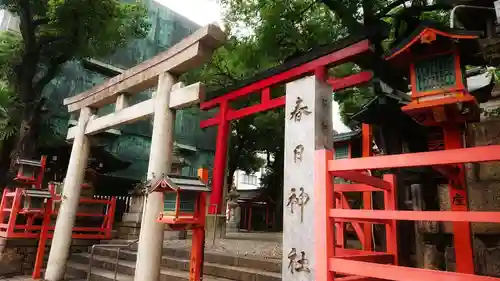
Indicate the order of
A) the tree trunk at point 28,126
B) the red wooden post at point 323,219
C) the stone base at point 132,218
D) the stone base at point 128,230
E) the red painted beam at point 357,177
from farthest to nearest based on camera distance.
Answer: the stone base at point 132,218
the stone base at point 128,230
the tree trunk at point 28,126
the red painted beam at point 357,177
the red wooden post at point 323,219

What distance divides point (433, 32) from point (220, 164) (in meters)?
8.70

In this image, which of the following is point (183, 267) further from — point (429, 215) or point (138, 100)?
point (138, 100)

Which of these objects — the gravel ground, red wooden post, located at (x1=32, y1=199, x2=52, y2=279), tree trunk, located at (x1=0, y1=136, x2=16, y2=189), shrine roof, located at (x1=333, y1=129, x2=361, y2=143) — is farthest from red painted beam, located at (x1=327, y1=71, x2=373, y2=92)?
tree trunk, located at (x1=0, y1=136, x2=16, y2=189)

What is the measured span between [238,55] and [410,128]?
29.8 ft

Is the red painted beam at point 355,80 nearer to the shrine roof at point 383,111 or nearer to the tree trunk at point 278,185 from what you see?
the shrine roof at point 383,111

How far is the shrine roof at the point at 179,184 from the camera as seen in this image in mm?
4875

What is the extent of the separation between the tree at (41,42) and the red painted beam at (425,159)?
36.3ft

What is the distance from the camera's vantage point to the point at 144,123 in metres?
21.0

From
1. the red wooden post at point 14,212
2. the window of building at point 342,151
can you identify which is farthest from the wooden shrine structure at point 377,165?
the red wooden post at point 14,212

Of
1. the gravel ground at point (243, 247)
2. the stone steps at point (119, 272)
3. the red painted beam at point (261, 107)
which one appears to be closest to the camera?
the stone steps at point (119, 272)

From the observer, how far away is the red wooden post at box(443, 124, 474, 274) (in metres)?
4.52

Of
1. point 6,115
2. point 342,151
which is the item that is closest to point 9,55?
point 6,115

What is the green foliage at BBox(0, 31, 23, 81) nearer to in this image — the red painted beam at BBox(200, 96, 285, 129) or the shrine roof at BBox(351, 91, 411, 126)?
the red painted beam at BBox(200, 96, 285, 129)

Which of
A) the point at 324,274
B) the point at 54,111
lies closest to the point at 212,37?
the point at 324,274
